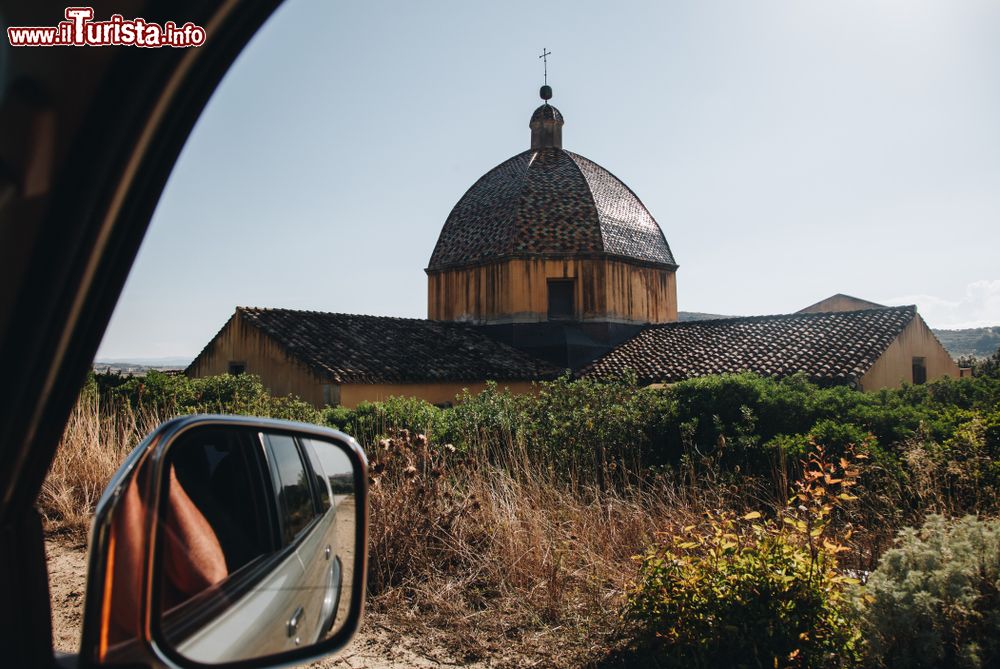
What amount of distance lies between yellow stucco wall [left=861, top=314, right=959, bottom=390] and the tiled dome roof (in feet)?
31.4

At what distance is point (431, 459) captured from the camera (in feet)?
→ 21.6

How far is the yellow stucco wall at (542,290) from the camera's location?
86.9 ft

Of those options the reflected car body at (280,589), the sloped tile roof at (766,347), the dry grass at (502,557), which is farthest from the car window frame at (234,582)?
the sloped tile roof at (766,347)

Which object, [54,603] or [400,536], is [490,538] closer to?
[400,536]

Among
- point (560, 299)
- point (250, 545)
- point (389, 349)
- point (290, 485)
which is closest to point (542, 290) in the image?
point (560, 299)

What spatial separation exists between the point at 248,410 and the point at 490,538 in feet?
26.7

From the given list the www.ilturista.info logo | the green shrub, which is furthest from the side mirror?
the green shrub

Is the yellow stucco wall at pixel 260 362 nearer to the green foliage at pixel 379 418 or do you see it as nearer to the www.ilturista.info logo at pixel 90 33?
the green foliage at pixel 379 418

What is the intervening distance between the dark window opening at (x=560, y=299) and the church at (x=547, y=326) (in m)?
0.04

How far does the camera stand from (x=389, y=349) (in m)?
22.3

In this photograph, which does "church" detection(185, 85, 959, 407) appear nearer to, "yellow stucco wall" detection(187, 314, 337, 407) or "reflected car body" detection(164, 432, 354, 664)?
"yellow stucco wall" detection(187, 314, 337, 407)

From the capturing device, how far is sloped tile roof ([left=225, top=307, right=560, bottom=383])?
791 inches

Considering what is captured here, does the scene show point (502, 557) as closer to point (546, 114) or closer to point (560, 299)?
point (560, 299)

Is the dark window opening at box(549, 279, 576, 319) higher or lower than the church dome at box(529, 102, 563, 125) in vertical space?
lower
